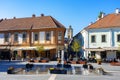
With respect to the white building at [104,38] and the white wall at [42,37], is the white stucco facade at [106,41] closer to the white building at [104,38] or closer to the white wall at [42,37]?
the white building at [104,38]

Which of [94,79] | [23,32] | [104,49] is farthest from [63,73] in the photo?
[23,32]

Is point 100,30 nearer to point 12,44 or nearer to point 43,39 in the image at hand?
point 43,39

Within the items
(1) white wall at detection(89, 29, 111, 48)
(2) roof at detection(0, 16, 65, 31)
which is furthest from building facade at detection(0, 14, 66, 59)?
(1) white wall at detection(89, 29, 111, 48)

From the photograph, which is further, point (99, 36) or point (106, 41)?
point (99, 36)

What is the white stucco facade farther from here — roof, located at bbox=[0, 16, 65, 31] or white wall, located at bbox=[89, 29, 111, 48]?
roof, located at bbox=[0, 16, 65, 31]

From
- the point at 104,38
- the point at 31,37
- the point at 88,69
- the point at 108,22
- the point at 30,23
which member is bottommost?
the point at 88,69

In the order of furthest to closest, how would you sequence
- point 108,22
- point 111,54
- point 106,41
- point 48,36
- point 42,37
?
point 42,37 → point 48,36 → point 108,22 → point 106,41 → point 111,54

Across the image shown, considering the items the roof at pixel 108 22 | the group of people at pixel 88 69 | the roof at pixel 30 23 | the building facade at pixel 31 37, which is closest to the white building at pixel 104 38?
the roof at pixel 108 22

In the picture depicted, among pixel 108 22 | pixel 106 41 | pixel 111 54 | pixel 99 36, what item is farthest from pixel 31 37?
pixel 111 54

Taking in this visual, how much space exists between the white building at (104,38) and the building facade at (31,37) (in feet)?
17.5

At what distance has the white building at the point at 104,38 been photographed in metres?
50.5

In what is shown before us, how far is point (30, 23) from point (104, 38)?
52.0 feet

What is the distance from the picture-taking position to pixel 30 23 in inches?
2343

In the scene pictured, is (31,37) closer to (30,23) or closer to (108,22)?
(30,23)
